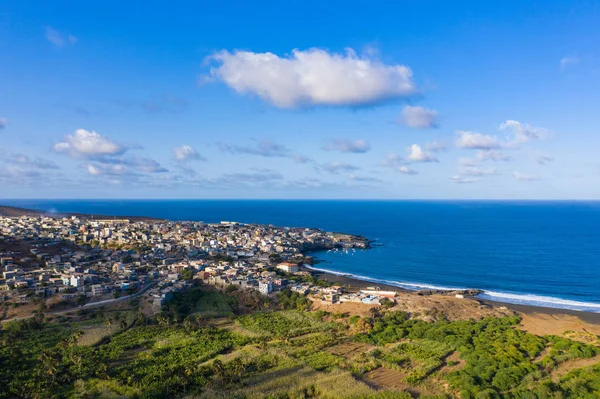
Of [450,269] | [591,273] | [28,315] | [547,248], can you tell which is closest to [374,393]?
[28,315]

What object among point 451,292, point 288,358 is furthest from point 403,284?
point 288,358

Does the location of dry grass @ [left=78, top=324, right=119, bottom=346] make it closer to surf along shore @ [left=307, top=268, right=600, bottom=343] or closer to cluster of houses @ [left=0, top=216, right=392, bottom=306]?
cluster of houses @ [left=0, top=216, right=392, bottom=306]

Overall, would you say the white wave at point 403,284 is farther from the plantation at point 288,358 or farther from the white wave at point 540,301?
the plantation at point 288,358

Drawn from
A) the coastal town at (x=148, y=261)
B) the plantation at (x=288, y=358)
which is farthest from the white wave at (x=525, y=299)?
the plantation at (x=288, y=358)

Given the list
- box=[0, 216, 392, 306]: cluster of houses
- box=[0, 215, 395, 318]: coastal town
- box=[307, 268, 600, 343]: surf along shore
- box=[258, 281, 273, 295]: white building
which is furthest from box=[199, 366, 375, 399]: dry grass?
box=[258, 281, 273, 295]: white building

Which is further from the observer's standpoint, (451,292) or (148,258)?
(148,258)

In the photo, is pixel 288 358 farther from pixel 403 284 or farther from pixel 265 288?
pixel 403 284
